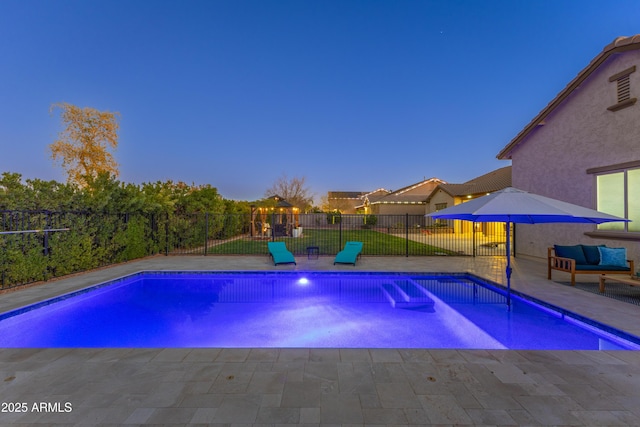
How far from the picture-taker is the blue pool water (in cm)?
466

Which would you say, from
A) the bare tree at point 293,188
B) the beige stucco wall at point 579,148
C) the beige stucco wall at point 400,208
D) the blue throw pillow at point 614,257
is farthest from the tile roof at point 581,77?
the bare tree at point 293,188

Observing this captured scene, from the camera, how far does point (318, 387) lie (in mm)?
2803

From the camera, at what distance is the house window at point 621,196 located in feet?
24.3

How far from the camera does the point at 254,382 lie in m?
2.88

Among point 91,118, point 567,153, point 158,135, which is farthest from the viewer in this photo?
point 158,135

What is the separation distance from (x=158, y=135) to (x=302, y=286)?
24713 mm

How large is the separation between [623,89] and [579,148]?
5.76 feet

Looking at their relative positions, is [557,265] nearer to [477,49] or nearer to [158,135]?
[477,49]

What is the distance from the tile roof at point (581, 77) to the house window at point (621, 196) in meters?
2.64

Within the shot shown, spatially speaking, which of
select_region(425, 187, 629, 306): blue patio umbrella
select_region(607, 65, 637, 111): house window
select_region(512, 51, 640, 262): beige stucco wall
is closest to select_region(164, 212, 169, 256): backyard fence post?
select_region(425, 187, 629, 306): blue patio umbrella

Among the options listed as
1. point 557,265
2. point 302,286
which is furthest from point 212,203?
point 557,265

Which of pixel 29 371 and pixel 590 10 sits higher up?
pixel 590 10

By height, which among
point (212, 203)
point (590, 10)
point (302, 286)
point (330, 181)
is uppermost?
point (590, 10)

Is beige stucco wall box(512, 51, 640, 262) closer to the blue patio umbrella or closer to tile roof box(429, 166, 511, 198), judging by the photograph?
the blue patio umbrella
